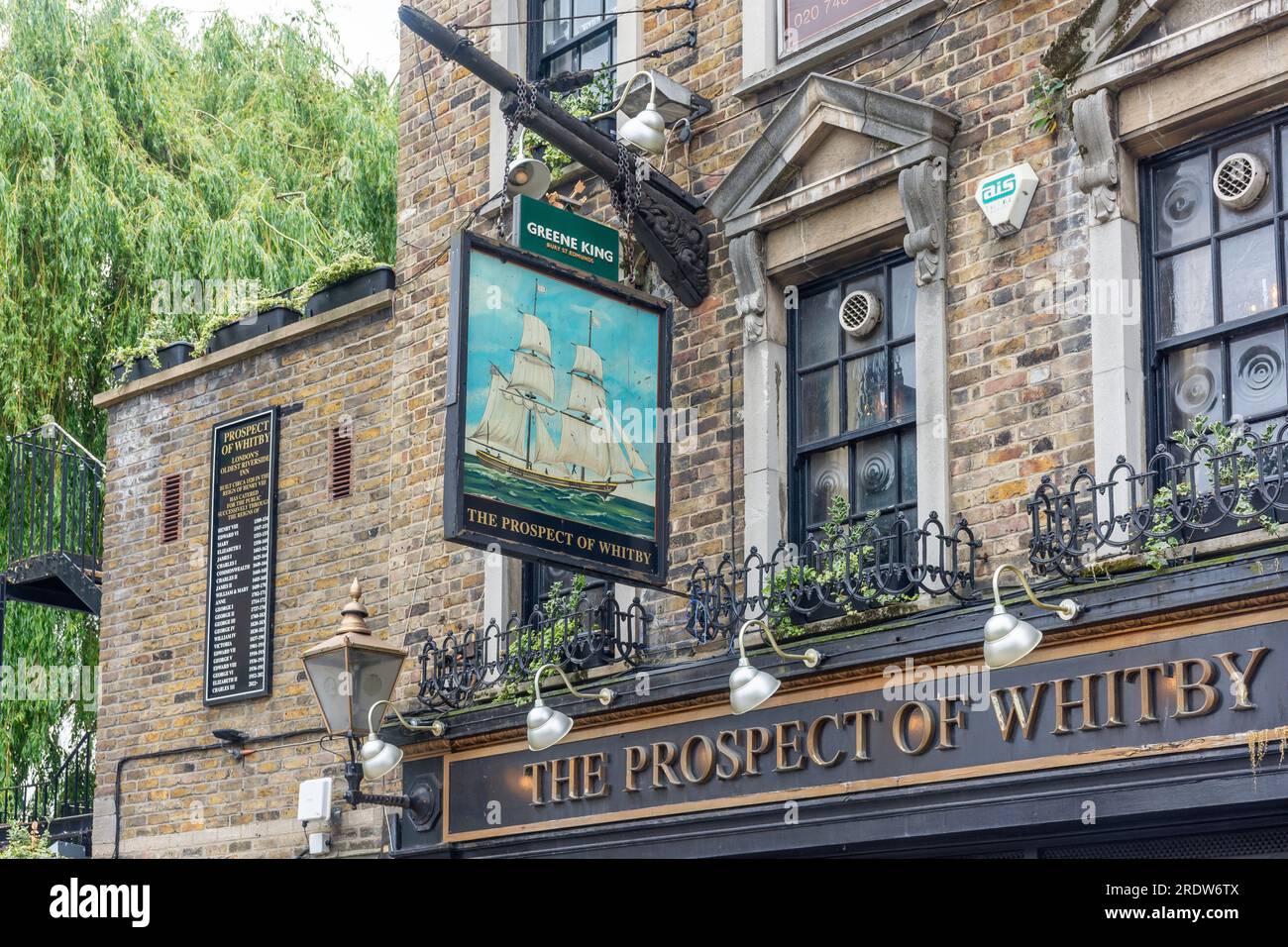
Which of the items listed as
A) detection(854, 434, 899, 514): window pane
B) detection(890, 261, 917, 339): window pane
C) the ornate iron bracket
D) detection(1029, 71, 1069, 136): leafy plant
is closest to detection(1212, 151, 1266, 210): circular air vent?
detection(1029, 71, 1069, 136): leafy plant

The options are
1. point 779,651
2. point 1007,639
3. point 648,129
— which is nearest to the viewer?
point 1007,639

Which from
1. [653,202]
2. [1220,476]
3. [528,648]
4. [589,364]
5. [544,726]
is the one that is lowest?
[544,726]

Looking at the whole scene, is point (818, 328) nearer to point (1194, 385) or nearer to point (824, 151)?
point (824, 151)

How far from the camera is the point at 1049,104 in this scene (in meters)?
9.70

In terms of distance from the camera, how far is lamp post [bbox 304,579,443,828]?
1200 cm

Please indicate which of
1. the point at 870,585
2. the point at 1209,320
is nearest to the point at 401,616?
the point at 870,585

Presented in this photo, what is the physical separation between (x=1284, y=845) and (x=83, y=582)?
1096cm

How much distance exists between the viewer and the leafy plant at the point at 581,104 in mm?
12539

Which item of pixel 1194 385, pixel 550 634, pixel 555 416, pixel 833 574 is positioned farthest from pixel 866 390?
pixel 550 634

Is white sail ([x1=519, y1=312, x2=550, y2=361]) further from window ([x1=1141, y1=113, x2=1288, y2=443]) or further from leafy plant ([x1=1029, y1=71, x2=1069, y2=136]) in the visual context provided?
window ([x1=1141, y1=113, x2=1288, y2=443])

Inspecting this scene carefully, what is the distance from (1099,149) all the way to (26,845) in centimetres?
1116

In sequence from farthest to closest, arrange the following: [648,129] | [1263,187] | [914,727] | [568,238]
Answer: [648,129] → [568,238] → [914,727] → [1263,187]

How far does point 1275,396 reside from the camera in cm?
869

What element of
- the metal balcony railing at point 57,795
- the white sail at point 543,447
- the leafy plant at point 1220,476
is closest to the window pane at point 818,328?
the white sail at point 543,447
